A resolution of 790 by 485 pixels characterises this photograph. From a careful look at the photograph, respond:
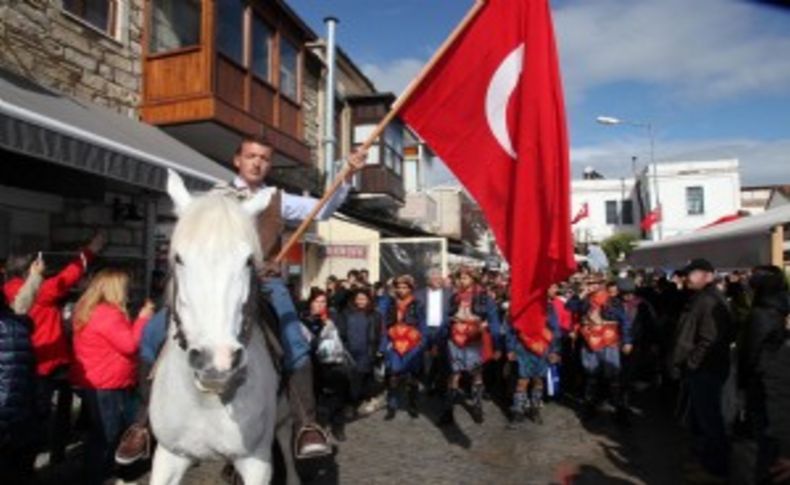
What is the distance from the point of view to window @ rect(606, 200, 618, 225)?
61.2 meters

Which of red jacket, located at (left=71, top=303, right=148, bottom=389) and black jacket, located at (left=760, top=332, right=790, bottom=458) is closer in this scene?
red jacket, located at (left=71, top=303, right=148, bottom=389)

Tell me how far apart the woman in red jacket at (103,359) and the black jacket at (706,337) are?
4846 mm

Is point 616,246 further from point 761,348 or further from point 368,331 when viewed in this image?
point 761,348

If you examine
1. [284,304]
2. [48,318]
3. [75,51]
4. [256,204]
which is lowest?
[48,318]

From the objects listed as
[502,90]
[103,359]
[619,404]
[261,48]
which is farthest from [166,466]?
[261,48]

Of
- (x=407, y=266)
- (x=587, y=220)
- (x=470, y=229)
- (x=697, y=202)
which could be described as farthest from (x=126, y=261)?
(x=587, y=220)

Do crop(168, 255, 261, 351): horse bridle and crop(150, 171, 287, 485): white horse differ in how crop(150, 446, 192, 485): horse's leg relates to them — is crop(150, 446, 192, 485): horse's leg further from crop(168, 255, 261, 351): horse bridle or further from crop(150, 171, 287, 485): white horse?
crop(168, 255, 261, 351): horse bridle

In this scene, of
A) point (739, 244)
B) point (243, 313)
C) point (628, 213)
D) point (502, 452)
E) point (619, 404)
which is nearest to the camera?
point (243, 313)

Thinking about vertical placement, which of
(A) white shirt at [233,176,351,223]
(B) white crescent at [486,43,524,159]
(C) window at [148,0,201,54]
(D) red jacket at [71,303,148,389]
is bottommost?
(D) red jacket at [71,303,148,389]

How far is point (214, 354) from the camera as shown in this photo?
2809 millimetres

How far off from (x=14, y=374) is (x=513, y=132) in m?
3.96

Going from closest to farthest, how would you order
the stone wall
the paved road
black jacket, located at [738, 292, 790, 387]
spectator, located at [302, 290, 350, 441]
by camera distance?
black jacket, located at [738, 292, 790, 387] → the paved road → spectator, located at [302, 290, 350, 441] → the stone wall

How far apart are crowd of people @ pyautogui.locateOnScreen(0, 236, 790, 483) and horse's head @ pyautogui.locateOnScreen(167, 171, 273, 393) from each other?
51.5 inches

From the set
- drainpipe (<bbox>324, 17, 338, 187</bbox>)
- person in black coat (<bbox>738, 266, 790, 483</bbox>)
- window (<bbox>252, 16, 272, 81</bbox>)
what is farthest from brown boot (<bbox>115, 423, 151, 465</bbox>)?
drainpipe (<bbox>324, 17, 338, 187</bbox>)
